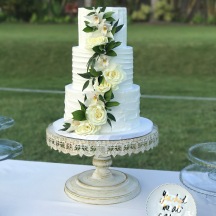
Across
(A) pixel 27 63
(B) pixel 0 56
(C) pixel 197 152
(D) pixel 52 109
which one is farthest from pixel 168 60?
(C) pixel 197 152

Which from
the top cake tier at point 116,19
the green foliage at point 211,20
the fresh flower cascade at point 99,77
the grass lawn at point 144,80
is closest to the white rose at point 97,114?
the fresh flower cascade at point 99,77

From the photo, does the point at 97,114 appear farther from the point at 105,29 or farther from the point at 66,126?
the point at 105,29

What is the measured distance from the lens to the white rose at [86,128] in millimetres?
1574

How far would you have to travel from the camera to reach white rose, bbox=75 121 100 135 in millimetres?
1574

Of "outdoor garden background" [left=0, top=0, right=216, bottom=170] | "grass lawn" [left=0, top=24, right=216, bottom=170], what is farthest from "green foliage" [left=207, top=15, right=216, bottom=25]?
"grass lawn" [left=0, top=24, right=216, bottom=170]

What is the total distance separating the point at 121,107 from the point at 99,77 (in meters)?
0.13

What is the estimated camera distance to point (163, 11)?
13.5 metres

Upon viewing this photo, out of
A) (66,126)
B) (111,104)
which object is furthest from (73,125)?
(111,104)

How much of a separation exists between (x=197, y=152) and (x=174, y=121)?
10.4 ft

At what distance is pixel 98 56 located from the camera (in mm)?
1620

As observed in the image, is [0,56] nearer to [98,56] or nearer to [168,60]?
[168,60]

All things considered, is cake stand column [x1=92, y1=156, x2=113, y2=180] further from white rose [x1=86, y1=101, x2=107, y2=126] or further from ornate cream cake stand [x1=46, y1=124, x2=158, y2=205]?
white rose [x1=86, y1=101, x2=107, y2=126]

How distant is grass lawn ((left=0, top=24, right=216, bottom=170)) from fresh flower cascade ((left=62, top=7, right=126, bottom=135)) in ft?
7.10

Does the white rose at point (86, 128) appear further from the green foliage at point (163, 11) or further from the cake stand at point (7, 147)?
the green foliage at point (163, 11)
